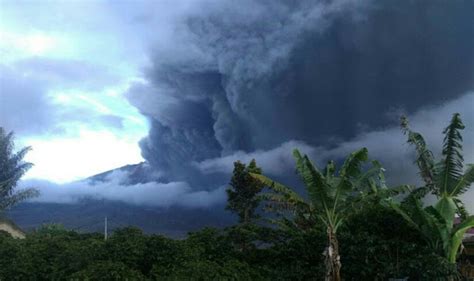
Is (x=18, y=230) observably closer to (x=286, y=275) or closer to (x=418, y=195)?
(x=286, y=275)

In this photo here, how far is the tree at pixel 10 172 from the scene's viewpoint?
115 feet

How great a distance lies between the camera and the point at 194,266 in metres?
13.8

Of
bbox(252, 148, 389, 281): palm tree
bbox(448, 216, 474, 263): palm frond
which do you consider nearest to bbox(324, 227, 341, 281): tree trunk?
bbox(252, 148, 389, 281): palm tree

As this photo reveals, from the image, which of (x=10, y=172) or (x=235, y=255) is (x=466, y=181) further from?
(x=10, y=172)

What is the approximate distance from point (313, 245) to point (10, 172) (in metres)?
29.4

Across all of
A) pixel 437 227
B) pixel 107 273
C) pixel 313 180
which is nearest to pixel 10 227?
pixel 107 273

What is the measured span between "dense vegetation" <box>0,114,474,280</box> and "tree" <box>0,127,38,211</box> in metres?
19.2

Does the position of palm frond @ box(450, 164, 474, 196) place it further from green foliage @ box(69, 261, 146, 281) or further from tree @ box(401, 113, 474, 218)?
green foliage @ box(69, 261, 146, 281)

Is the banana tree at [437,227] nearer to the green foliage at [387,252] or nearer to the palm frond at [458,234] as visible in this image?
the palm frond at [458,234]

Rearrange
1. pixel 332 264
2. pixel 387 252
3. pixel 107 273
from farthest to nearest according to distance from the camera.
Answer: pixel 387 252 < pixel 332 264 < pixel 107 273

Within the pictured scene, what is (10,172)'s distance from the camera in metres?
37.2

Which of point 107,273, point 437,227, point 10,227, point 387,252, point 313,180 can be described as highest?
point 313,180

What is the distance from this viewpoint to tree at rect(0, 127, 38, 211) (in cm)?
3499

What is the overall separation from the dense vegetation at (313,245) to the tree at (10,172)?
19164mm
